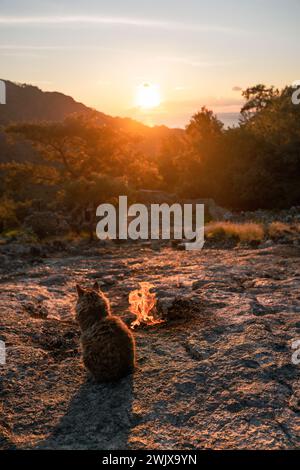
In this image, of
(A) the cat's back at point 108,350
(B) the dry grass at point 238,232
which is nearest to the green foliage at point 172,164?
(B) the dry grass at point 238,232

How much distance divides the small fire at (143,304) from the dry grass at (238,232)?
7.42 m

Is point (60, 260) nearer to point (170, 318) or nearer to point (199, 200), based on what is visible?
point (170, 318)

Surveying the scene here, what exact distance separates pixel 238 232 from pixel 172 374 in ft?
40.5

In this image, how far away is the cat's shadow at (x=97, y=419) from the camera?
13.8 feet

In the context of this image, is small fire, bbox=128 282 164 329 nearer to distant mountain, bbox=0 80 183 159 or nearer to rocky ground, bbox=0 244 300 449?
rocky ground, bbox=0 244 300 449

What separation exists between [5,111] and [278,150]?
267ft

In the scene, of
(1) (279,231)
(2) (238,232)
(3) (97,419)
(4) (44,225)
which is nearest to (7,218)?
(4) (44,225)

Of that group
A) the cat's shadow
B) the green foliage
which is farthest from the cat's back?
the green foliage

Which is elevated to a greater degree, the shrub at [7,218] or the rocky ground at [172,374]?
the shrub at [7,218]

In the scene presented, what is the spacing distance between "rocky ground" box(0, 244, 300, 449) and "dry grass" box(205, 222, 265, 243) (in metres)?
6.42

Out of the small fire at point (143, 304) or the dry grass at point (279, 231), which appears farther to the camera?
the dry grass at point (279, 231)

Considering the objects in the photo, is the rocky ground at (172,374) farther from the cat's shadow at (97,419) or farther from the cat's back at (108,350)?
the cat's back at (108,350)

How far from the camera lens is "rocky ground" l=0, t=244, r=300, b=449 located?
4297 millimetres

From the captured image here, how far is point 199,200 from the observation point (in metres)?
32.6
